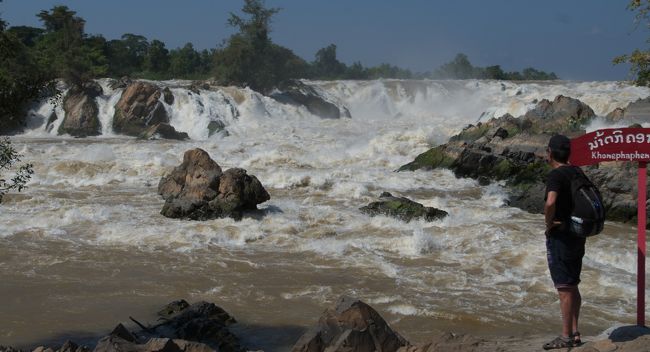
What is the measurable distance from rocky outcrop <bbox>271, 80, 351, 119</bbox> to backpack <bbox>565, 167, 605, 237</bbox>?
3484 cm

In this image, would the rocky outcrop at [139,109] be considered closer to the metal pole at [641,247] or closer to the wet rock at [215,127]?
the wet rock at [215,127]

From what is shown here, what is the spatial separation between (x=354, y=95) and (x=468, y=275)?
33.0 metres

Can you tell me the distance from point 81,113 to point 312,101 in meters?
13.1

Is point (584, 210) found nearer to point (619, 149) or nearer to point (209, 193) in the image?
point (619, 149)

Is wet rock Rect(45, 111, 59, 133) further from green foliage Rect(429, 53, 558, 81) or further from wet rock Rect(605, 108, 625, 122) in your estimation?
green foliage Rect(429, 53, 558, 81)

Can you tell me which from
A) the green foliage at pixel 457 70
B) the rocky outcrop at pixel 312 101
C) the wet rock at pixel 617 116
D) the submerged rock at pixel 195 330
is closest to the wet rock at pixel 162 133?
the rocky outcrop at pixel 312 101

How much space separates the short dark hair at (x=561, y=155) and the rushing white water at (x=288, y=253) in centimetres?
317

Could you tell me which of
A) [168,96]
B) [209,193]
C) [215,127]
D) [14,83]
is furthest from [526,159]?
[168,96]

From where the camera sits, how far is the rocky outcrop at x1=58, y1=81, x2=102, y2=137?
104ft

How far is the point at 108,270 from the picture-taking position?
10.4 m

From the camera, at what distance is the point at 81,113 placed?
32.4 metres

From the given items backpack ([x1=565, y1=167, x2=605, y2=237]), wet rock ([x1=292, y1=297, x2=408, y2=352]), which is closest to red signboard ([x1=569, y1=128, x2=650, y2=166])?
backpack ([x1=565, y1=167, x2=605, y2=237])

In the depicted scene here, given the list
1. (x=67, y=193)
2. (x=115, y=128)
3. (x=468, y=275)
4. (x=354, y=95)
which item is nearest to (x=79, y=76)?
(x=115, y=128)

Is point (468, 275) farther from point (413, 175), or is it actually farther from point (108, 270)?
point (413, 175)
